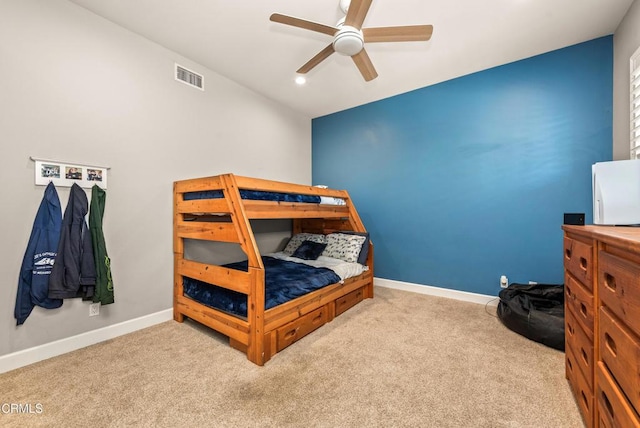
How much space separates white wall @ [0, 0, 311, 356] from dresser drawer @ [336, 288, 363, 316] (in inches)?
68.2

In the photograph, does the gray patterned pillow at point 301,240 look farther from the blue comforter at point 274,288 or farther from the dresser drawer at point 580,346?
the dresser drawer at point 580,346

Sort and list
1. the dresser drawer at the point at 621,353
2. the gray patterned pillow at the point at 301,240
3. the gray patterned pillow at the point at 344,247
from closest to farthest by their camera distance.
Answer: the dresser drawer at the point at 621,353 < the gray patterned pillow at the point at 344,247 < the gray patterned pillow at the point at 301,240

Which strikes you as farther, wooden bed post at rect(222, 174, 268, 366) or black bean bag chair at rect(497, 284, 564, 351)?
black bean bag chair at rect(497, 284, 564, 351)

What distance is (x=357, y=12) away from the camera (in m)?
1.69

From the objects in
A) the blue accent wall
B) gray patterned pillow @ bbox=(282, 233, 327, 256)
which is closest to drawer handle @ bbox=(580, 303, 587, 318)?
the blue accent wall

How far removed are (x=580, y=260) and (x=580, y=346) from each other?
1.45 feet

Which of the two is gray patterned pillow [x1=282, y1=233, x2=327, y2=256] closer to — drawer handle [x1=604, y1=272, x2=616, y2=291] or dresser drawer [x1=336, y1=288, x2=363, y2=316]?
dresser drawer [x1=336, y1=288, x2=363, y2=316]

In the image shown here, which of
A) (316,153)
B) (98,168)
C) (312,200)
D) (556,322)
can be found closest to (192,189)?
(98,168)

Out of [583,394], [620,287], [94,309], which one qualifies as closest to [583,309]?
[583,394]

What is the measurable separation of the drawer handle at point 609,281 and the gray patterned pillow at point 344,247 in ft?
7.29

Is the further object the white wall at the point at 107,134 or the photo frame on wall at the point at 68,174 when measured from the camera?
the photo frame on wall at the point at 68,174

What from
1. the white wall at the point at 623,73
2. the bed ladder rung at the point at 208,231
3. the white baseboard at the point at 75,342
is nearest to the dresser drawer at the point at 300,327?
the bed ladder rung at the point at 208,231

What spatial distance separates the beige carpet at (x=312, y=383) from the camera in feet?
4.49

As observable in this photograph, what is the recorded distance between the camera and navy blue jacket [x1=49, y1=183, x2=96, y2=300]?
1.91 m
